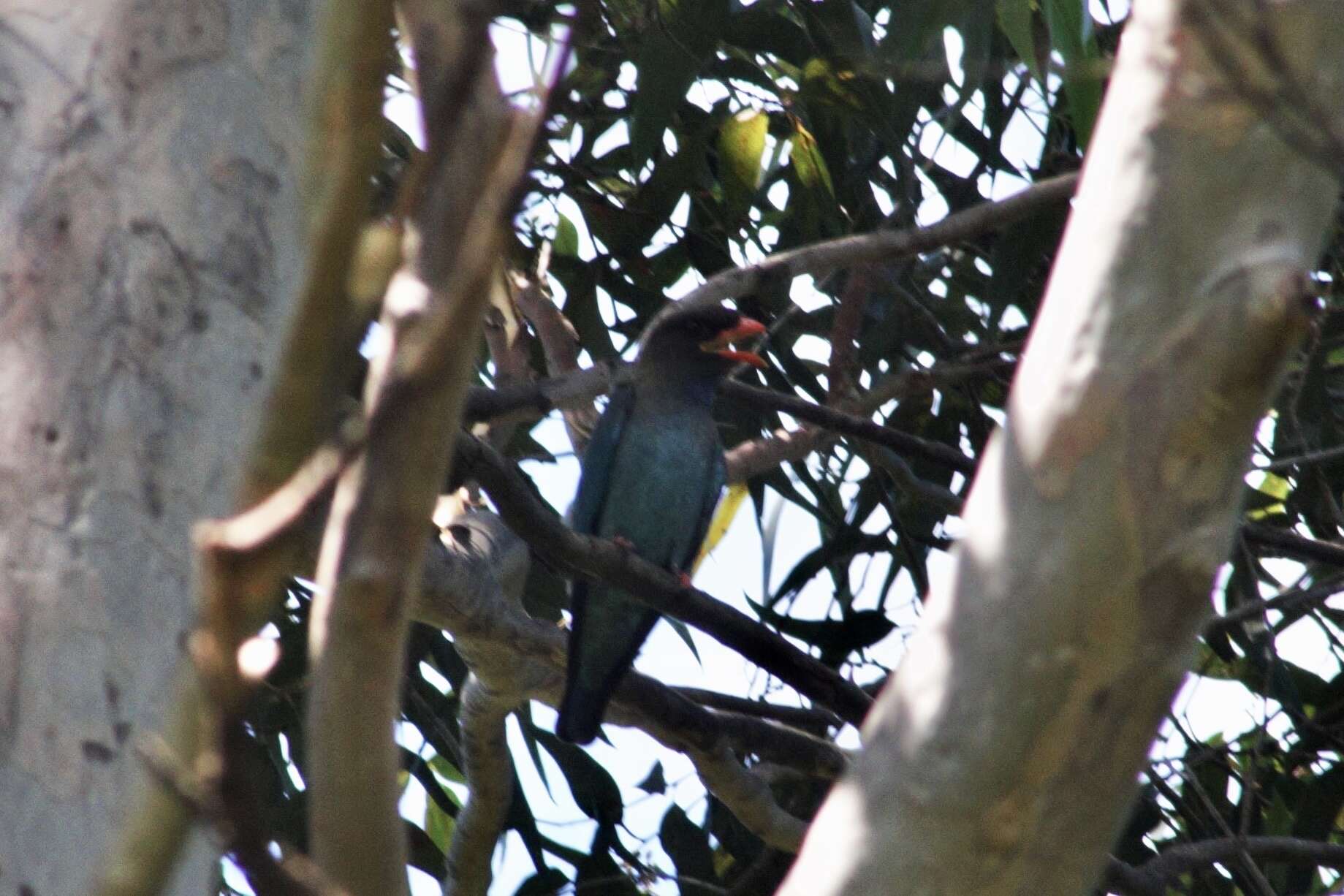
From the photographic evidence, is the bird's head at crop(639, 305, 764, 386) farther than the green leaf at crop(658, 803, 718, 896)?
Yes

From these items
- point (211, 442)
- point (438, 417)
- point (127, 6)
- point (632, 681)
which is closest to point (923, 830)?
point (438, 417)

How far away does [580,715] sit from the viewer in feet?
12.9

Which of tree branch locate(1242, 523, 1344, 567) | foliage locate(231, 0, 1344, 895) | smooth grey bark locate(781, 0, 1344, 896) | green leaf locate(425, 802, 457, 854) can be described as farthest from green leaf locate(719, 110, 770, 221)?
smooth grey bark locate(781, 0, 1344, 896)

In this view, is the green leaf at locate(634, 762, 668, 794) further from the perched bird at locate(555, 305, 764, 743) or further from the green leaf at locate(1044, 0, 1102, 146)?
the green leaf at locate(1044, 0, 1102, 146)

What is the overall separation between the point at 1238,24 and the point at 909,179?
290 cm

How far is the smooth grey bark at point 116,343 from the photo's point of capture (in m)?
1.38

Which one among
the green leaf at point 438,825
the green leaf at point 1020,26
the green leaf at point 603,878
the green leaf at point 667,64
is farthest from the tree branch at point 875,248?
the green leaf at point 438,825

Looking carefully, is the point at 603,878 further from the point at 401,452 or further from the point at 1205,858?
the point at 401,452

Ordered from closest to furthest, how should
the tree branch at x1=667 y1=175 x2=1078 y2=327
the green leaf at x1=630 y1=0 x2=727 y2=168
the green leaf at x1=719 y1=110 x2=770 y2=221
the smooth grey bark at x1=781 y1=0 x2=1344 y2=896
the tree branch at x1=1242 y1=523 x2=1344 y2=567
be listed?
1. the smooth grey bark at x1=781 y1=0 x2=1344 y2=896
2. the tree branch at x1=667 y1=175 x2=1078 y2=327
3. the tree branch at x1=1242 y1=523 x2=1344 y2=567
4. the green leaf at x1=630 y1=0 x2=727 y2=168
5. the green leaf at x1=719 y1=110 x2=770 y2=221

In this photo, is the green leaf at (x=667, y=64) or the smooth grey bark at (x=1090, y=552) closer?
the smooth grey bark at (x=1090, y=552)

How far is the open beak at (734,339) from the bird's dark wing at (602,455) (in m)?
0.26

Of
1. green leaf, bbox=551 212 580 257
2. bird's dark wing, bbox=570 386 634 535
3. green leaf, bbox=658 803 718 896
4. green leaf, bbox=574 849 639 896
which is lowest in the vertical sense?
green leaf, bbox=574 849 639 896

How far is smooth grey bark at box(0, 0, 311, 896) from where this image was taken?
1.38 metres

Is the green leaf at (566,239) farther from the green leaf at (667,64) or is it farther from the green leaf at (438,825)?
the green leaf at (438,825)
